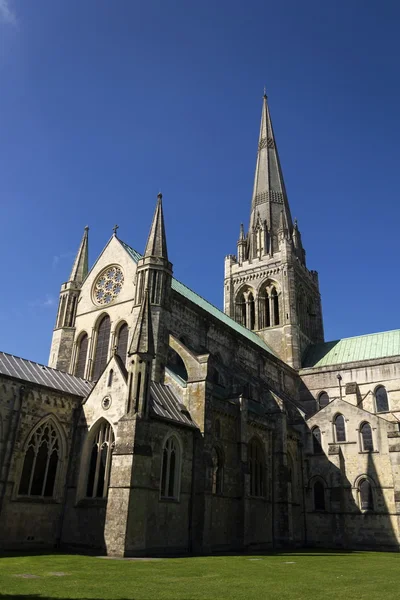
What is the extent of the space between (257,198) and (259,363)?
28.9m

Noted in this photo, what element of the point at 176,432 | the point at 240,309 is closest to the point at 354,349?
the point at 240,309

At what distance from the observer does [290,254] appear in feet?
179

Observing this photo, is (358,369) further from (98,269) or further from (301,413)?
(98,269)

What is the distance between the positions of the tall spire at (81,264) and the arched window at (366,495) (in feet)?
85.3

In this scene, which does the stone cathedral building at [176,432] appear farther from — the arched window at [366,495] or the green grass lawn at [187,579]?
the green grass lawn at [187,579]

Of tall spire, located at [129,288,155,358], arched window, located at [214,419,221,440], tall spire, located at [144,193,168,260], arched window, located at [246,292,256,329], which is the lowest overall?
arched window, located at [214,419,221,440]

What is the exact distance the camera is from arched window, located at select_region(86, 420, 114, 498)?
913 inches

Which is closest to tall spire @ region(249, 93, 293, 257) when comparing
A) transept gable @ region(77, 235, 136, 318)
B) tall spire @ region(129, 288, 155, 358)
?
transept gable @ region(77, 235, 136, 318)

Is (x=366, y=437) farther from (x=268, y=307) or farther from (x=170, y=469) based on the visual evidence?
(x=268, y=307)

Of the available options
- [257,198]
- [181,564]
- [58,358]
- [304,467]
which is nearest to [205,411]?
[181,564]

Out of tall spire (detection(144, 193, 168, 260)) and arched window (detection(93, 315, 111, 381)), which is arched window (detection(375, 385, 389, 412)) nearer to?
tall spire (detection(144, 193, 168, 260))

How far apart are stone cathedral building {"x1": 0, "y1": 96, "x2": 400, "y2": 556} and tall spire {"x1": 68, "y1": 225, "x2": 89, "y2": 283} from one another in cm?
16

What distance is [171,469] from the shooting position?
2402 centimetres

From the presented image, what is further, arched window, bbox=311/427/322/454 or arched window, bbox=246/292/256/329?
arched window, bbox=246/292/256/329
